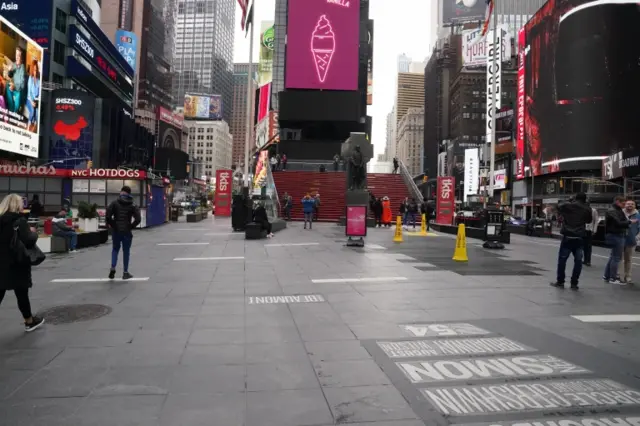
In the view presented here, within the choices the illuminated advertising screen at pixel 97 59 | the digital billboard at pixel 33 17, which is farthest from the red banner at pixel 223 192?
the illuminated advertising screen at pixel 97 59

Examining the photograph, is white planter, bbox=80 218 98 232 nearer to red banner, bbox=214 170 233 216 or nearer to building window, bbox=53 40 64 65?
red banner, bbox=214 170 233 216

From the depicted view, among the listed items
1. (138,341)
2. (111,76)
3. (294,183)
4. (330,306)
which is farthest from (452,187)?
(111,76)

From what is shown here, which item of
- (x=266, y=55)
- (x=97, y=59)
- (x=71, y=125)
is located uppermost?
(x=266, y=55)

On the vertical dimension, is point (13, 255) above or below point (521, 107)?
below

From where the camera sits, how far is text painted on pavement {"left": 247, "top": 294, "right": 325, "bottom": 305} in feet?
22.1

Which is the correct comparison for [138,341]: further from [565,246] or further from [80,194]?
[80,194]

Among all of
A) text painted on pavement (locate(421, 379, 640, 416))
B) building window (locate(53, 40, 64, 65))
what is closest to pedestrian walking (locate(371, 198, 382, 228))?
text painted on pavement (locate(421, 379, 640, 416))

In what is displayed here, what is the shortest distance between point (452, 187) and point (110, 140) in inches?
2386

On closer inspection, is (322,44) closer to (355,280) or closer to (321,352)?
(355,280)

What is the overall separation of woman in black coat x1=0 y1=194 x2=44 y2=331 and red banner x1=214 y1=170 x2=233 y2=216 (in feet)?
97.1

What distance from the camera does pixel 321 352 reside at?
177 inches

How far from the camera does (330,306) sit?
21.3 ft

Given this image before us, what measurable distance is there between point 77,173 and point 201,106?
5957 inches

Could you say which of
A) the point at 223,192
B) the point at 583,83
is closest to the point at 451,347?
the point at 223,192
